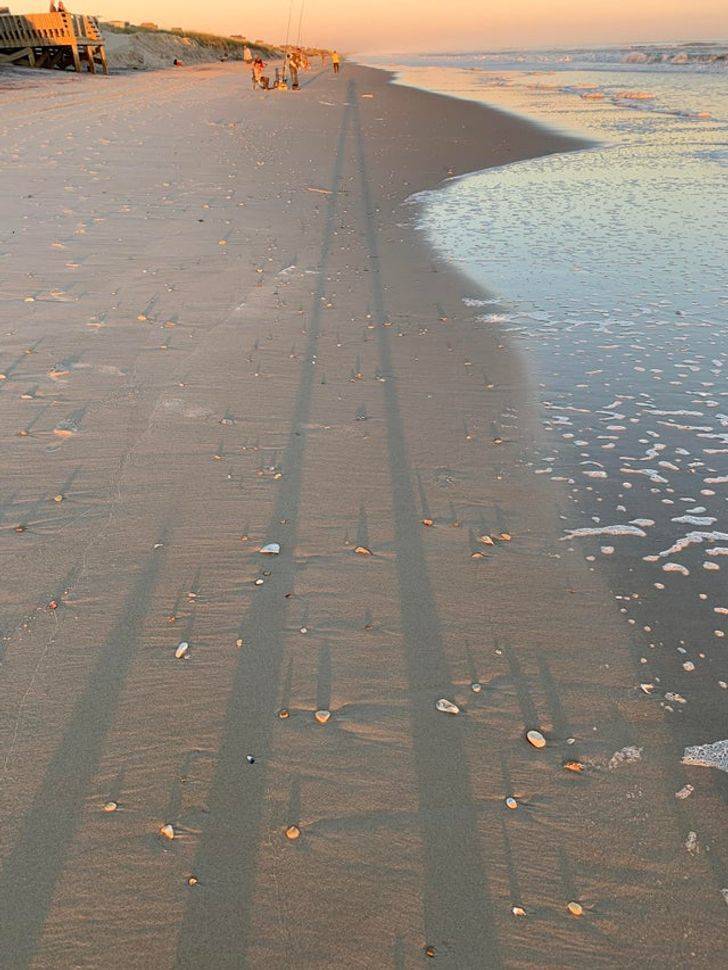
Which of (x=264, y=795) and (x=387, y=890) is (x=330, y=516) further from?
(x=387, y=890)

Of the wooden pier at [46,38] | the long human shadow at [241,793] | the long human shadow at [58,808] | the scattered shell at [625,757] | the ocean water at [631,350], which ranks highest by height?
the wooden pier at [46,38]

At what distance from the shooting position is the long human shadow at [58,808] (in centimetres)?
200

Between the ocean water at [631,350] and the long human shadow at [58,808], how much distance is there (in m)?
2.30

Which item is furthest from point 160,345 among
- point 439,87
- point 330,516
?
point 439,87

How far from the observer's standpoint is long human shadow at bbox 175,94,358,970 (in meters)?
1.99

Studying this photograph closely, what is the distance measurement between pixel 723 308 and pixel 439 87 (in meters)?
39.1

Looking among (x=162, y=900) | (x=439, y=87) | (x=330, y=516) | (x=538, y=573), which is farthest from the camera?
(x=439, y=87)

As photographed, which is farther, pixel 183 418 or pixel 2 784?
pixel 183 418

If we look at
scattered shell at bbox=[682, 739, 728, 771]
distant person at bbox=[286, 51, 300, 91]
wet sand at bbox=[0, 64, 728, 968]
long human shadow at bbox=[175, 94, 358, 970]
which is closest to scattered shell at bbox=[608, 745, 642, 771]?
wet sand at bbox=[0, 64, 728, 968]

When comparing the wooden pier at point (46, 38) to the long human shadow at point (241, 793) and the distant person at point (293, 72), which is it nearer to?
the distant person at point (293, 72)

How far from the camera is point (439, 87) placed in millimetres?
39719

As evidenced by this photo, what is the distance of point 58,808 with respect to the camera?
231 cm

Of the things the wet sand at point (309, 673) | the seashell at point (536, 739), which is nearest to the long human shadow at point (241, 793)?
the wet sand at point (309, 673)

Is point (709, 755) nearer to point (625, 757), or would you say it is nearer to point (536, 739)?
point (625, 757)
